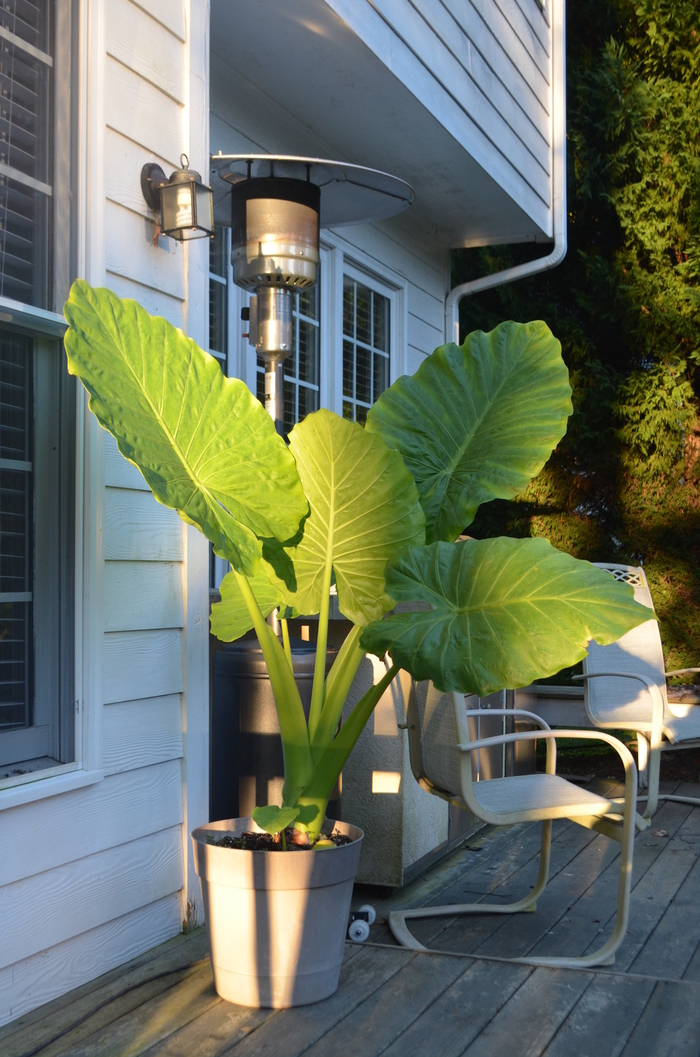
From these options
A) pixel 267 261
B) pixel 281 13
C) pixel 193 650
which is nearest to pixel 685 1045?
pixel 193 650

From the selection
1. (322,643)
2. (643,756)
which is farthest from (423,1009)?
(643,756)

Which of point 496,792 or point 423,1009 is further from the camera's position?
point 496,792

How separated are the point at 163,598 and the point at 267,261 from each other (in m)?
0.99

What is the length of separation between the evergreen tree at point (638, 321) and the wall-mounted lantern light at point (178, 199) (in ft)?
12.4

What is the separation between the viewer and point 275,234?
9.04ft

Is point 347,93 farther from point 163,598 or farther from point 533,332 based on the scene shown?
point 163,598

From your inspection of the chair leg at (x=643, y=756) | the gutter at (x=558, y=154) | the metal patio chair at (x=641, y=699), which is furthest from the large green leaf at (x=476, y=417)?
the gutter at (x=558, y=154)

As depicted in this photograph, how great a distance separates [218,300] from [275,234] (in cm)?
74

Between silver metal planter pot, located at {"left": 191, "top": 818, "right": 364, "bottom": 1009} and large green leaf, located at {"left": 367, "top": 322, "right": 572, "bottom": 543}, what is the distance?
860 mm

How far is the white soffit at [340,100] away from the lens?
2980 millimetres

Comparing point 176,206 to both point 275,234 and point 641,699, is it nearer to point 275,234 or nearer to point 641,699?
point 275,234

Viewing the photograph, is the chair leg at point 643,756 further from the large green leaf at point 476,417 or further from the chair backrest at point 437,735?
the large green leaf at point 476,417

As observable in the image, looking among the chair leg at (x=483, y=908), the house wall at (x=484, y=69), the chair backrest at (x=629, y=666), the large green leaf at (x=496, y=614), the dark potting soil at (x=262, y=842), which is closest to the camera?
the large green leaf at (x=496, y=614)

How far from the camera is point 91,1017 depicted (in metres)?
→ 1.90
